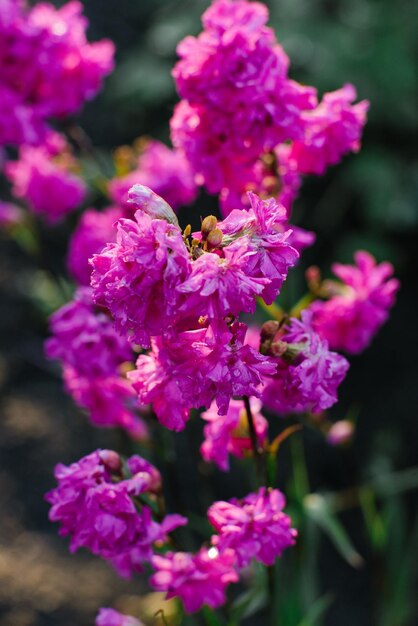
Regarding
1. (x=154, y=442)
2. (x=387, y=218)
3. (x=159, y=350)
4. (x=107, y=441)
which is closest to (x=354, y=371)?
(x=387, y=218)

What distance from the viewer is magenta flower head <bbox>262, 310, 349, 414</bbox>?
81 cm

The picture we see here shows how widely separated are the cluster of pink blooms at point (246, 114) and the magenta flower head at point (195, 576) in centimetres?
44

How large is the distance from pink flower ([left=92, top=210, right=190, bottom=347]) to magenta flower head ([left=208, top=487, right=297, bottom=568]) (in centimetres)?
26

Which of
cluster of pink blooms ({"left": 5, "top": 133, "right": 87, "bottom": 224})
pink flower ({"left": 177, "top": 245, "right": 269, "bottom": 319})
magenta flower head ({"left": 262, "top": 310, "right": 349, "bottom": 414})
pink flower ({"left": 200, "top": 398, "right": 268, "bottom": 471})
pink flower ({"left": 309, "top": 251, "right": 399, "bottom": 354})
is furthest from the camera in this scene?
cluster of pink blooms ({"left": 5, "top": 133, "right": 87, "bottom": 224})

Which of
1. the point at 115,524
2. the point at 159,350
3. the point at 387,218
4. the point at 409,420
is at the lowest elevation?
the point at 409,420

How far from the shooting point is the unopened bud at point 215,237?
2.35 feet

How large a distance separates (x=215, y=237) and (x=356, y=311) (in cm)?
49

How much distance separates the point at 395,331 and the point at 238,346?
1925 millimetres

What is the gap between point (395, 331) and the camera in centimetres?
257

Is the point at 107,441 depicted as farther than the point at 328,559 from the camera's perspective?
Yes

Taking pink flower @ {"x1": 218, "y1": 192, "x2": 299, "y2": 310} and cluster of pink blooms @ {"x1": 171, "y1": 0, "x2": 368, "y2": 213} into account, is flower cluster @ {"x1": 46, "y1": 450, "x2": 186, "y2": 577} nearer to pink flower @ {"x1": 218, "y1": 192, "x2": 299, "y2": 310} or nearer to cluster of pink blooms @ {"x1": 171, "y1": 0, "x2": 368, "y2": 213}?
pink flower @ {"x1": 218, "y1": 192, "x2": 299, "y2": 310}

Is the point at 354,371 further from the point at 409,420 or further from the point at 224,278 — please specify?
the point at 224,278

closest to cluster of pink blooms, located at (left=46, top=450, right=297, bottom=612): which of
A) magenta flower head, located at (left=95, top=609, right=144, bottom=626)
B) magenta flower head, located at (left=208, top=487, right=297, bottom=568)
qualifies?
magenta flower head, located at (left=208, top=487, right=297, bottom=568)

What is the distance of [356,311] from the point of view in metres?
1.15
